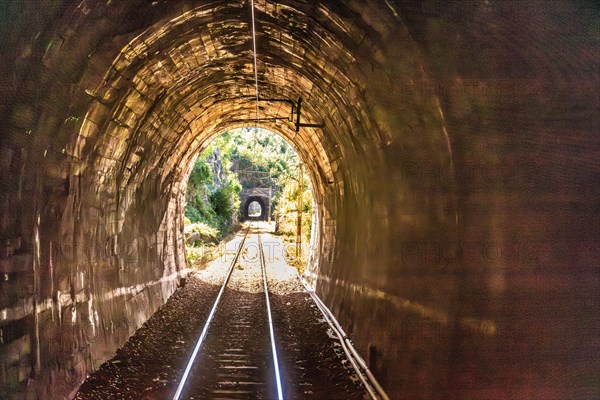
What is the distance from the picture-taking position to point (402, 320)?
6.45 meters

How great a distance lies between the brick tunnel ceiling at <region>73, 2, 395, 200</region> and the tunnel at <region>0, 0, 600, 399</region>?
1.9 inches

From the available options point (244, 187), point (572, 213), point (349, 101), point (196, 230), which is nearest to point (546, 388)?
point (572, 213)

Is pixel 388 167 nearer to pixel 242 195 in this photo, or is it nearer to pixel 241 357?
pixel 241 357

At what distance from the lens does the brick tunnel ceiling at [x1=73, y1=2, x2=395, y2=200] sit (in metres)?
6.58

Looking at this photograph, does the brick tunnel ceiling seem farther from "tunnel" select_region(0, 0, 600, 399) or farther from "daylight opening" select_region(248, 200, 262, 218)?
"daylight opening" select_region(248, 200, 262, 218)

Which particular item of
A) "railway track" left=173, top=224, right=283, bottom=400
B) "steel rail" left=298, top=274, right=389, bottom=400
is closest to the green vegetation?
"railway track" left=173, top=224, right=283, bottom=400

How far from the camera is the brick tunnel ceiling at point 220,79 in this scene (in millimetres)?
6578

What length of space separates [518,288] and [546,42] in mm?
1695

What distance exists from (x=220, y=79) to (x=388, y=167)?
4.91 metres

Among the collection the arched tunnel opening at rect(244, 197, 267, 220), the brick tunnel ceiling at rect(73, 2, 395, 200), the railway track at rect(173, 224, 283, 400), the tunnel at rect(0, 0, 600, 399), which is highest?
the arched tunnel opening at rect(244, 197, 267, 220)

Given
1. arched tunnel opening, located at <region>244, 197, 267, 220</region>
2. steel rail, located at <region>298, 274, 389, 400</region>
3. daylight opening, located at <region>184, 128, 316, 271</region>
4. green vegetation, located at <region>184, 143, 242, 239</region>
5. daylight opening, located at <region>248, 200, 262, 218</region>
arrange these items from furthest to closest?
daylight opening, located at <region>248, 200, 262, 218</region> < arched tunnel opening, located at <region>244, 197, 267, 220</region> < green vegetation, located at <region>184, 143, 242, 239</region> < daylight opening, located at <region>184, 128, 316, 271</region> < steel rail, located at <region>298, 274, 389, 400</region>

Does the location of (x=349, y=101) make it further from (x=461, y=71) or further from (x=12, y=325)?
(x=12, y=325)

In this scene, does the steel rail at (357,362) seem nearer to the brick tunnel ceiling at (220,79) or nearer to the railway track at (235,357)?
the railway track at (235,357)

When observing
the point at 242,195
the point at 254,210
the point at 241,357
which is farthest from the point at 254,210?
the point at 241,357
